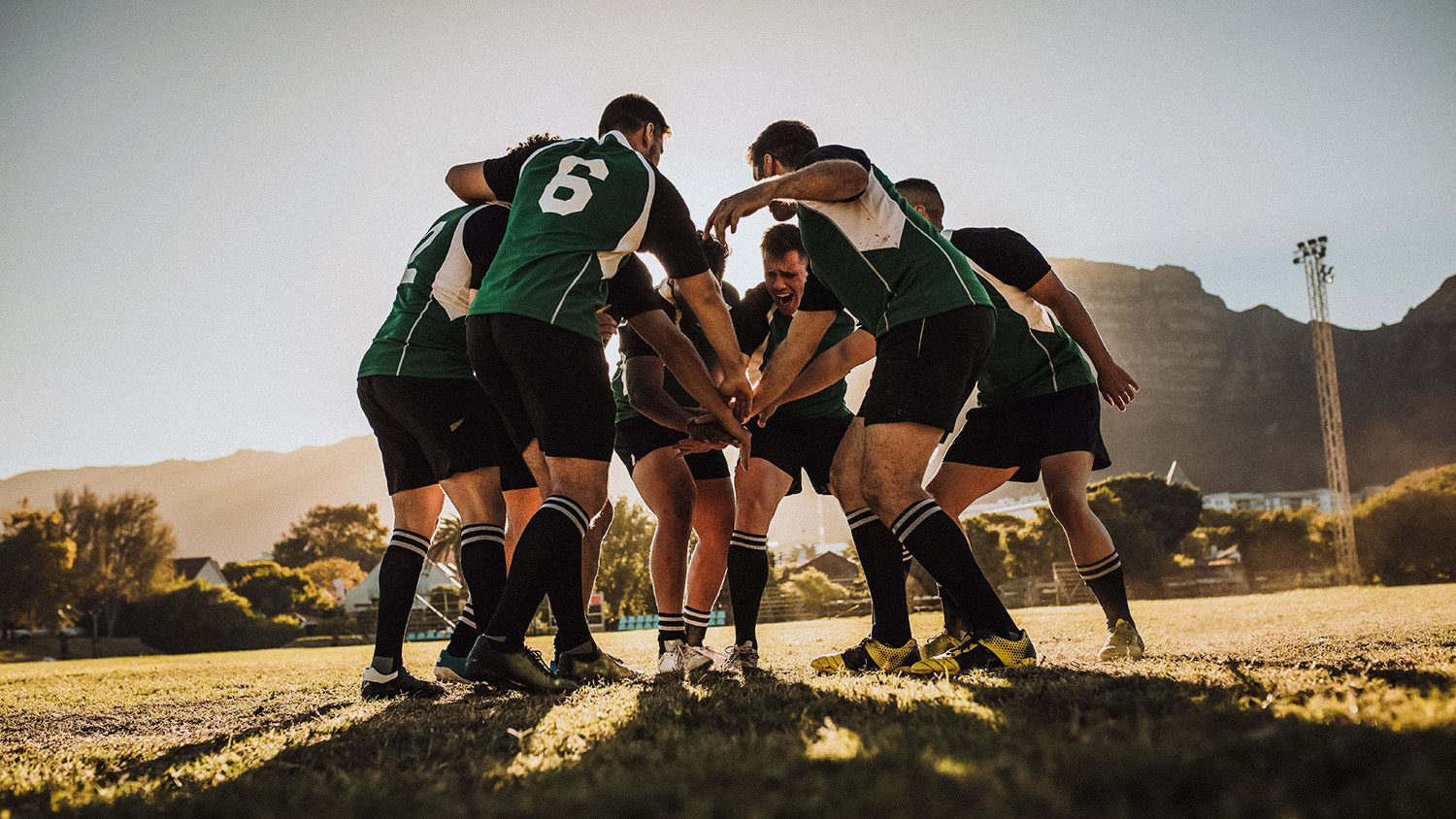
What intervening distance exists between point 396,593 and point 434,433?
75cm

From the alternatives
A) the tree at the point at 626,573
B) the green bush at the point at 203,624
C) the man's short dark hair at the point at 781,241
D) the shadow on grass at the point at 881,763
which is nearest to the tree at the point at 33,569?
the green bush at the point at 203,624

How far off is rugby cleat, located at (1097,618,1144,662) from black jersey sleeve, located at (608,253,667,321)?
8.82 ft

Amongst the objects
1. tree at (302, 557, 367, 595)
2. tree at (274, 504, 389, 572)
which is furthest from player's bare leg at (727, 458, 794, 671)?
tree at (274, 504, 389, 572)

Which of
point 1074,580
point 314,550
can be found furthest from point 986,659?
point 314,550

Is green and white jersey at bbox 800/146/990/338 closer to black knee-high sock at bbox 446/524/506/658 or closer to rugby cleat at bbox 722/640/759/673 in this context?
rugby cleat at bbox 722/640/759/673

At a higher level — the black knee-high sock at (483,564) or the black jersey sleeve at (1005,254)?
the black jersey sleeve at (1005,254)

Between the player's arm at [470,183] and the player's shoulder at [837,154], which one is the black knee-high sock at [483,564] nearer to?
the player's arm at [470,183]

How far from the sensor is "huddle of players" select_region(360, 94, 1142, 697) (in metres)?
3.15

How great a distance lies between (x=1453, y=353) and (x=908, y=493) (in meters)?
189

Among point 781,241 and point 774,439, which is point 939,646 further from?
point 781,241

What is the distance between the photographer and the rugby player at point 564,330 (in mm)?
2975

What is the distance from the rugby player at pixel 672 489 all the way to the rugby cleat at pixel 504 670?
1271 millimetres

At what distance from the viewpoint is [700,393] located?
4.05 m

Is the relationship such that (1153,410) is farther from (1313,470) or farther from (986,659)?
(986,659)
